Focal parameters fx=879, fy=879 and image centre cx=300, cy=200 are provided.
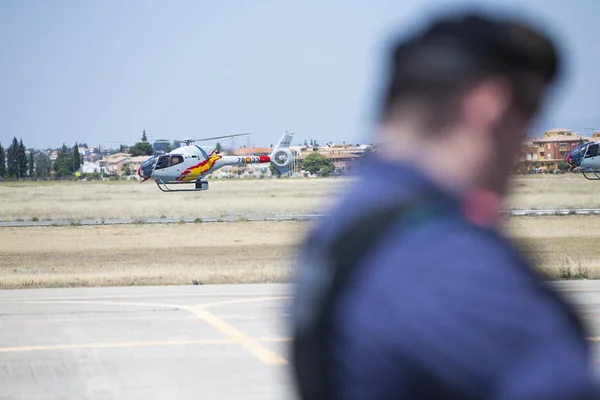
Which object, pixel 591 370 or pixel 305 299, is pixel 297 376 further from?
pixel 591 370

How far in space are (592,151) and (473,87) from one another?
71.4 m

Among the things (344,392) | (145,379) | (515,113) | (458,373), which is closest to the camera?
(458,373)

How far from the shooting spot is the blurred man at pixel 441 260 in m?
1.35

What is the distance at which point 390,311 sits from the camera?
1.37 m

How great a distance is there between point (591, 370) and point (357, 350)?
38 centimetres

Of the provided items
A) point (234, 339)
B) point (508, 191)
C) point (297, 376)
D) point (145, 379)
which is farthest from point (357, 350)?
point (234, 339)

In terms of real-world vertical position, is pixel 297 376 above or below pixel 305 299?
below

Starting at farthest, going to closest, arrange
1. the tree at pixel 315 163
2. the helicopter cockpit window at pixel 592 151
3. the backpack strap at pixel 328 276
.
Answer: the tree at pixel 315 163 < the helicopter cockpit window at pixel 592 151 < the backpack strap at pixel 328 276

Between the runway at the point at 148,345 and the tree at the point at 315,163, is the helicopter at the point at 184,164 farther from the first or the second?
the tree at the point at 315,163

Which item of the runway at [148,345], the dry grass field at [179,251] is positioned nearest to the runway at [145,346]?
the runway at [148,345]

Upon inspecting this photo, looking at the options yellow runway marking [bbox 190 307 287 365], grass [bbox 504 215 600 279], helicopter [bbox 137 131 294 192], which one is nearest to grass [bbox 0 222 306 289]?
yellow runway marking [bbox 190 307 287 365]

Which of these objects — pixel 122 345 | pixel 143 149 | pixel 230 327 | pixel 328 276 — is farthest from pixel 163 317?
pixel 143 149

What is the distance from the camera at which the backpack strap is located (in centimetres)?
145

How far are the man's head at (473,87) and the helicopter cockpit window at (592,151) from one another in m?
71.2
